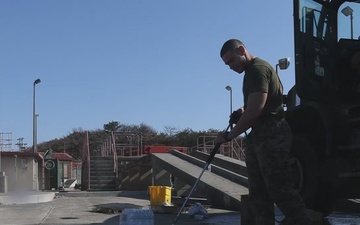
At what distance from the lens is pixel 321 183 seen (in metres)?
6.54

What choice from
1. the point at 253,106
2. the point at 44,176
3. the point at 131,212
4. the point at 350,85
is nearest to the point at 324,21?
the point at 350,85

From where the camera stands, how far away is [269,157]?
4500 mm

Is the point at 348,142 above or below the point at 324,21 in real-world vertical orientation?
below

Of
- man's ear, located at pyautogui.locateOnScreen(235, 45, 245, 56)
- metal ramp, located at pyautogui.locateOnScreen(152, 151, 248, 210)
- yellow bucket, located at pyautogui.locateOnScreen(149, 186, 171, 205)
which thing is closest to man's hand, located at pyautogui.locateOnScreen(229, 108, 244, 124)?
man's ear, located at pyautogui.locateOnScreen(235, 45, 245, 56)

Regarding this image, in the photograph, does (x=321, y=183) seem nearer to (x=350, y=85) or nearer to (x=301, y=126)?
(x=301, y=126)

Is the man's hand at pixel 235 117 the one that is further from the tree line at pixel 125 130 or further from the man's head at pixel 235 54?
the tree line at pixel 125 130

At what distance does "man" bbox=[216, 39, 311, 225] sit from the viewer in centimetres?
443

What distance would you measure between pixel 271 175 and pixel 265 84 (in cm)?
82

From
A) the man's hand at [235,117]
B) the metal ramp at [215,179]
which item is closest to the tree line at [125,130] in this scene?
the metal ramp at [215,179]

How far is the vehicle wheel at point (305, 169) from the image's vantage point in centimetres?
654

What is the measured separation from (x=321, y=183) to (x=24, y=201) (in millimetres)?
10223

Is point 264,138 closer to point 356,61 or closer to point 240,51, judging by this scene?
point 240,51

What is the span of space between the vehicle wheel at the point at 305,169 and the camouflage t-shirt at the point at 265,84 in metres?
2.10

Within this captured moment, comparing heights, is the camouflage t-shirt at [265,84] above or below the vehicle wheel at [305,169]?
above
